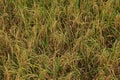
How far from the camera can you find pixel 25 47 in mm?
1869

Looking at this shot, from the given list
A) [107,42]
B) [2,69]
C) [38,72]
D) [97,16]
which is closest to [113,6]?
[97,16]

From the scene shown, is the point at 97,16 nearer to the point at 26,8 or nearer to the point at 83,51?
the point at 83,51

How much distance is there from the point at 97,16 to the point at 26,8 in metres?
0.49

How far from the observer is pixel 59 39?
185 cm

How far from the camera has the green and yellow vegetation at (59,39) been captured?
1.75 m

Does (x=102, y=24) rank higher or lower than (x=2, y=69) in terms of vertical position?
higher

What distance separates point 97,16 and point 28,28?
47 cm

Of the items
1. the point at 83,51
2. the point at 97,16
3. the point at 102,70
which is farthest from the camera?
the point at 97,16

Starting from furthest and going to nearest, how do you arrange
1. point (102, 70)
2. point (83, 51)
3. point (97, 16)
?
point (97, 16) < point (83, 51) < point (102, 70)

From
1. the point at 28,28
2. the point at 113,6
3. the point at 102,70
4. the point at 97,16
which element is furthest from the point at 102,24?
the point at 28,28

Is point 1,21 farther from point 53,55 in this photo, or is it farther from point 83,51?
point 83,51

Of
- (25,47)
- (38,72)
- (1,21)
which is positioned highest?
(1,21)

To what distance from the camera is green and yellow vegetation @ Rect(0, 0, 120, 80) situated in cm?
175

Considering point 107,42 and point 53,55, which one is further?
point 107,42
